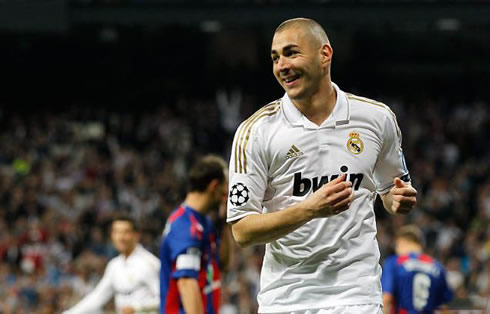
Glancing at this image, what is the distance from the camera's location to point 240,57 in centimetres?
2273

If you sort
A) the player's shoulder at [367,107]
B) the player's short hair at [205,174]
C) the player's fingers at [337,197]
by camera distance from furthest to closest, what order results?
the player's short hair at [205,174] < the player's shoulder at [367,107] < the player's fingers at [337,197]

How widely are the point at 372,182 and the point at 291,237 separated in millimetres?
435

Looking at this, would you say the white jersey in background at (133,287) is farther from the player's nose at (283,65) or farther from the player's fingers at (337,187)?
the player's fingers at (337,187)

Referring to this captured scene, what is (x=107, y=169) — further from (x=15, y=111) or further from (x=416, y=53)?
(x=416, y=53)

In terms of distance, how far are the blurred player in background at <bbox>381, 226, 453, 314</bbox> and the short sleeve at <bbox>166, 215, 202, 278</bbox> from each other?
306 centimetres

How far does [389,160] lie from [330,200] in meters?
0.68

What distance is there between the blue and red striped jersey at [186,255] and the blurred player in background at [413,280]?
276 cm

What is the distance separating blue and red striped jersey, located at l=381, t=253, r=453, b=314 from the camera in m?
8.01

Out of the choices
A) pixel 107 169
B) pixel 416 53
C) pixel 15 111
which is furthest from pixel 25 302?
pixel 416 53

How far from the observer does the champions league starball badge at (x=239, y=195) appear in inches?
149

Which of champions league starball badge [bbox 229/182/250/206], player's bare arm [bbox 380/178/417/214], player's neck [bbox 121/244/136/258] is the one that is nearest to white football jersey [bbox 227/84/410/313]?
champions league starball badge [bbox 229/182/250/206]

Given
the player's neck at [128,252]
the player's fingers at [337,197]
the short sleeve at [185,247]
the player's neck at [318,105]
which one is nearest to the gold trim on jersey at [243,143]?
the player's neck at [318,105]

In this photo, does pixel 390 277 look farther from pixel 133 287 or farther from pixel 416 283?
pixel 133 287

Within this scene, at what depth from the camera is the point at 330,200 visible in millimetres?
3496
